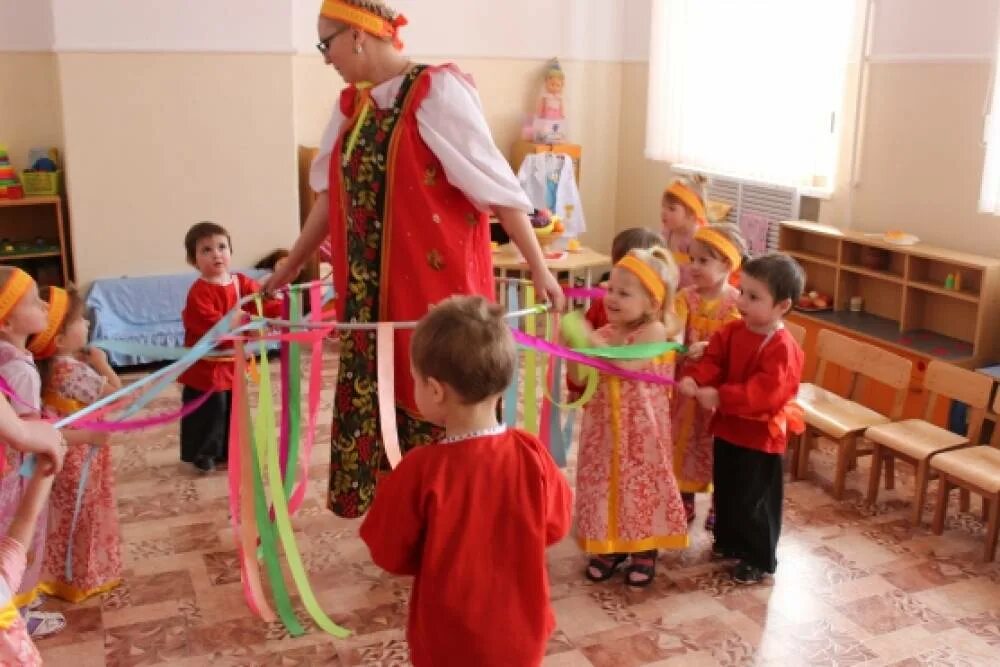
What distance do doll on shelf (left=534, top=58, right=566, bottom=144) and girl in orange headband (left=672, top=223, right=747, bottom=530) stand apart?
160 inches

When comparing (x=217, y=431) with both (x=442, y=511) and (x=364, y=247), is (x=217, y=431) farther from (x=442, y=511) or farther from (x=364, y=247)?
(x=442, y=511)

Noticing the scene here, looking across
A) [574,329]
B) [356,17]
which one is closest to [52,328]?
[356,17]

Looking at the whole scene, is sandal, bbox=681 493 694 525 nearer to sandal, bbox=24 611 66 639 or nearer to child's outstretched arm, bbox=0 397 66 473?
sandal, bbox=24 611 66 639

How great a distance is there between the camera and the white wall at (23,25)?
611cm

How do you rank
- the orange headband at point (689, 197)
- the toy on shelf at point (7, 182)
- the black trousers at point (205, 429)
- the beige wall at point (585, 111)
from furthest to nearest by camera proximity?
the beige wall at point (585, 111), the toy on shelf at point (7, 182), the black trousers at point (205, 429), the orange headband at point (689, 197)

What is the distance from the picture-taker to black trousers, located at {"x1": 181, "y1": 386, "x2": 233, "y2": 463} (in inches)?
164

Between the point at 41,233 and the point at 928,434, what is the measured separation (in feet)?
17.9

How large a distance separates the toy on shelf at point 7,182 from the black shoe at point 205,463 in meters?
2.89

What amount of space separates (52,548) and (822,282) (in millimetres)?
4323

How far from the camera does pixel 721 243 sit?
134 inches

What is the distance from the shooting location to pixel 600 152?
26.2 feet

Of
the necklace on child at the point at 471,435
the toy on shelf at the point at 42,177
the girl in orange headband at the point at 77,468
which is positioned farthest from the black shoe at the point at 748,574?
the toy on shelf at the point at 42,177

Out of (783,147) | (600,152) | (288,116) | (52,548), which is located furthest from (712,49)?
(52,548)

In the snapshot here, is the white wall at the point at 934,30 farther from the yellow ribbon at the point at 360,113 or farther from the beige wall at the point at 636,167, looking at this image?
the yellow ribbon at the point at 360,113
